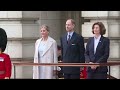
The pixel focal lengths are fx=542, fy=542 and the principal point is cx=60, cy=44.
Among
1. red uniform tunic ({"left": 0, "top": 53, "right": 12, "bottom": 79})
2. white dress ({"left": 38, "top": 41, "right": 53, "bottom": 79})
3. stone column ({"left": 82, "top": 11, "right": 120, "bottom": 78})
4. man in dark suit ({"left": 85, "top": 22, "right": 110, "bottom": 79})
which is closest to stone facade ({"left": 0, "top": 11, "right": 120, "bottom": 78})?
stone column ({"left": 82, "top": 11, "right": 120, "bottom": 78})

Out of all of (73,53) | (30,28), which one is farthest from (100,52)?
(30,28)

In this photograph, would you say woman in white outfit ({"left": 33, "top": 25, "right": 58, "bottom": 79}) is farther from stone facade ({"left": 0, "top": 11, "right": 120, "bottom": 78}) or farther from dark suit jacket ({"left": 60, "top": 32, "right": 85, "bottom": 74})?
stone facade ({"left": 0, "top": 11, "right": 120, "bottom": 78})

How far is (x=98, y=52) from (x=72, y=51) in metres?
0.47

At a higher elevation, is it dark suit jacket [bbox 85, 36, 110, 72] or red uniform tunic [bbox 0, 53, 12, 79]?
dark suit jacket [bbox 85, 36, 110, 72]

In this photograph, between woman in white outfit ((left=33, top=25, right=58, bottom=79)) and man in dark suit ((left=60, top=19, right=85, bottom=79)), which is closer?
man in dark suit ((left=60, top=19, right=85, bottom=79))

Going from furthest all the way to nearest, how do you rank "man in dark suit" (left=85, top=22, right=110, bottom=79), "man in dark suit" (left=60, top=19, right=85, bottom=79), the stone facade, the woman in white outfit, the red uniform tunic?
the stone facade < the woman in white outfit < "man in dark suit" (left=60, top=19, right=85, bottom=79) < "man in dark suit" (left=85, top=22, right=110, bottom=79) < the red uniform tunic

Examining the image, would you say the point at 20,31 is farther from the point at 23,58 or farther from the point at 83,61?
the point at 83,61

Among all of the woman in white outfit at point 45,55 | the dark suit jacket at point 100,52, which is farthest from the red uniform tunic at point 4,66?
the dark suit jacket at point 100,52

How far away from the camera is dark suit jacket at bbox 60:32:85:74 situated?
9.36 meters

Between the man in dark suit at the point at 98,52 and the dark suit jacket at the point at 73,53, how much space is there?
0.44ft

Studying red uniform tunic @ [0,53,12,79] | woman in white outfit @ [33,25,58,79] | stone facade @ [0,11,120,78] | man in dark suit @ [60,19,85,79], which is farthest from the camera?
stone facade @ [0,11,120,78]

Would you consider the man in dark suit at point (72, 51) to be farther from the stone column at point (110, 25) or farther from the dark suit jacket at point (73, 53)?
the stone column at point (110, 25)
